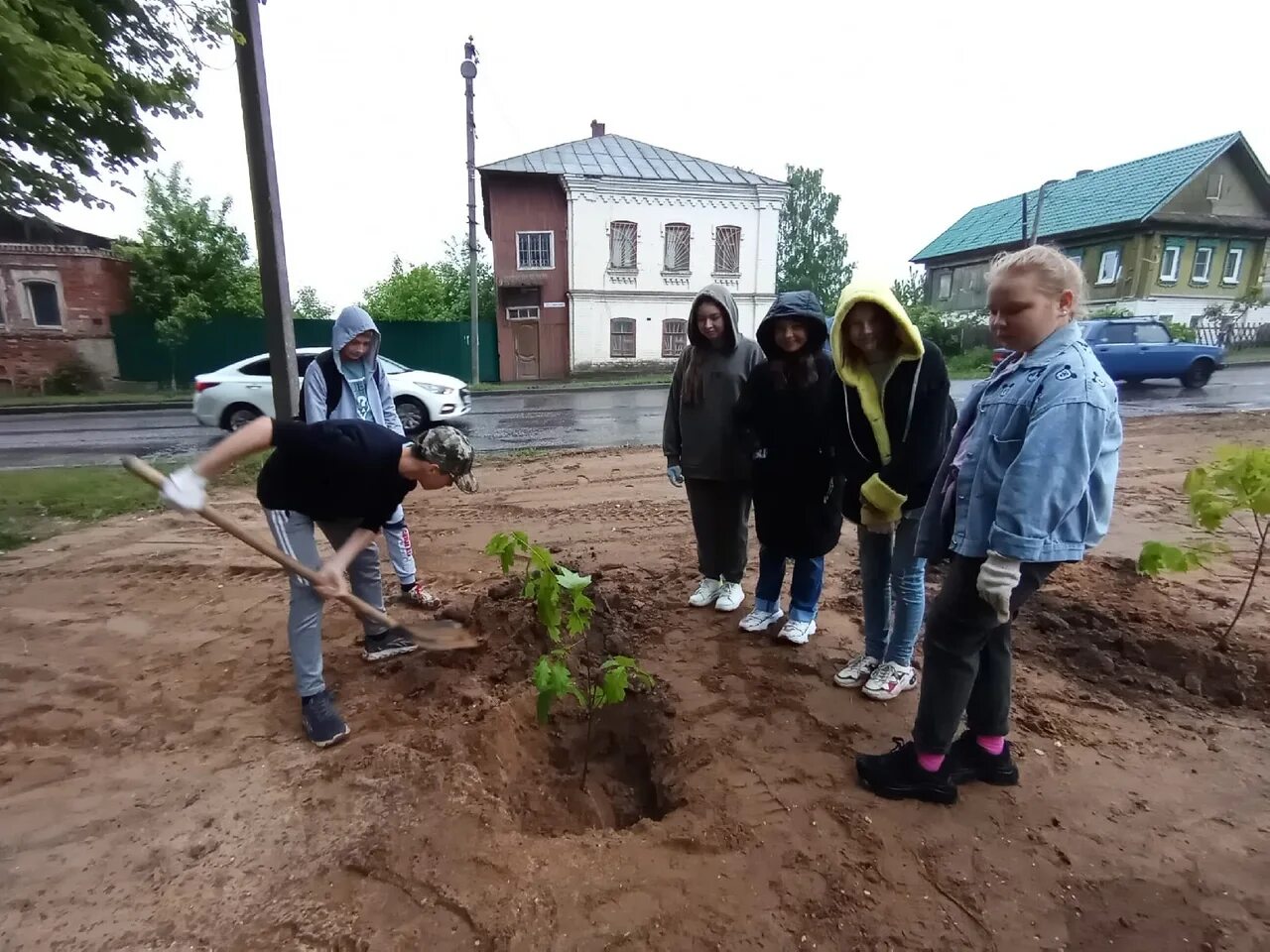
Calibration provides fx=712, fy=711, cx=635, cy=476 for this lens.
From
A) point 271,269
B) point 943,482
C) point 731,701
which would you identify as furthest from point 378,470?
point 271,269

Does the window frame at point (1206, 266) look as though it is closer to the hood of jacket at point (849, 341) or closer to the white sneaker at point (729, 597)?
the white sneaker at point (729, 597)

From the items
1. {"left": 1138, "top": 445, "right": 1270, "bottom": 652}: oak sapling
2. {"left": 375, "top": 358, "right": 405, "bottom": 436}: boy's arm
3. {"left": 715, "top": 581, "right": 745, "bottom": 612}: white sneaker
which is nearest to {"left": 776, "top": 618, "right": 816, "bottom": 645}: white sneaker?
{"left": 715, "top": 581, "right": 745, "bottom": 612}: white sneaker

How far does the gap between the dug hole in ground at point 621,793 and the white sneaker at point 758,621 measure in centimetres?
7

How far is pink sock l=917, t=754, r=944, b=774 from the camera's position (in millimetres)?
2453

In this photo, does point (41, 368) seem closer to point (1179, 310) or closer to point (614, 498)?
point (614, 498)

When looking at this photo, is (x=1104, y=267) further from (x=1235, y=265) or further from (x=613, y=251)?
(x=613, y=251)

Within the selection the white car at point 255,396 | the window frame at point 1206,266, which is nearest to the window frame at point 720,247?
the white car at point 255,396

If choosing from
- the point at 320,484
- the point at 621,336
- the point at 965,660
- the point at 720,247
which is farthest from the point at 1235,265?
the point at 320,484

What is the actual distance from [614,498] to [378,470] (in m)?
3.95

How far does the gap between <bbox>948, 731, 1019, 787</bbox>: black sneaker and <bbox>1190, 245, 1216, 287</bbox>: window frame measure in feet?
101

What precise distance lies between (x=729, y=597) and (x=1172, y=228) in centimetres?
2892

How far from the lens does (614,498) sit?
21.5ft

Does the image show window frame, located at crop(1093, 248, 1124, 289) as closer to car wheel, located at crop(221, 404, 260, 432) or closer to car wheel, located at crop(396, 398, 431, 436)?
car wheel, located at crop(396, 398, 431, 436)

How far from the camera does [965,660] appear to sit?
230 centimetres
